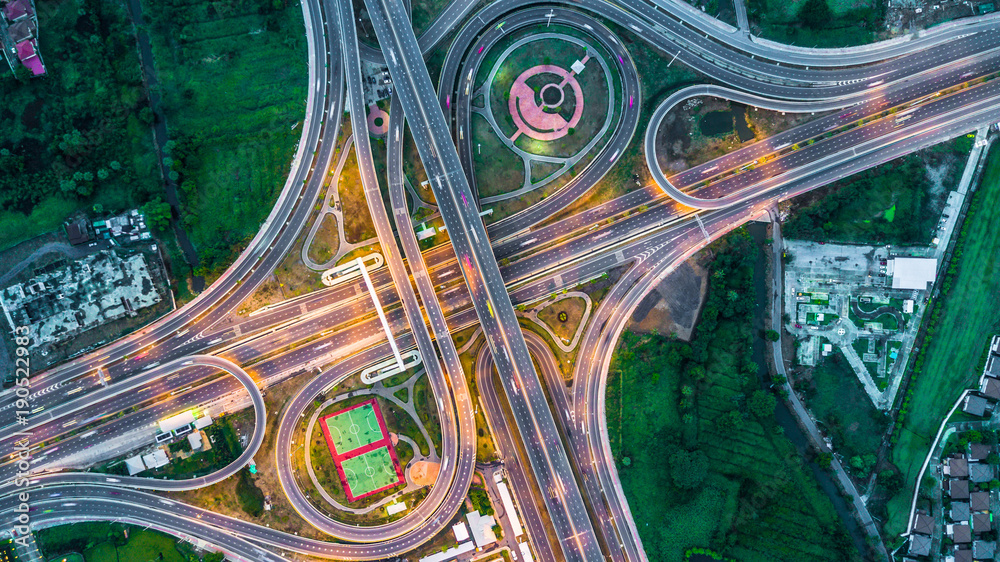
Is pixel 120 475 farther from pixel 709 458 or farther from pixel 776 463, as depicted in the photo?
pixel 776 463

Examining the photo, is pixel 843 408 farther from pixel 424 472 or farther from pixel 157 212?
pixel 157 212

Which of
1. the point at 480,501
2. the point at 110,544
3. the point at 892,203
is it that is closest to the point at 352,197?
the point at 480,501

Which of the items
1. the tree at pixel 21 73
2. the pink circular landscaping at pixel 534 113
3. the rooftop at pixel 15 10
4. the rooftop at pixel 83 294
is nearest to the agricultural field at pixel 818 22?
the pink circular landscaping at pixel 534 113

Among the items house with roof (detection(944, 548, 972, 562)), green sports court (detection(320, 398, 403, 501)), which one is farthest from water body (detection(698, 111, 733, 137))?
house with roof (detection(944, 548, 972, 562))

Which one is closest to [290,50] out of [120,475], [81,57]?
[81,57]

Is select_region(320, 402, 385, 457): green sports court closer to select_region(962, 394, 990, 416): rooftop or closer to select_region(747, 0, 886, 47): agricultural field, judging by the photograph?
select_region(747, 0, 886, 47): agricultural field

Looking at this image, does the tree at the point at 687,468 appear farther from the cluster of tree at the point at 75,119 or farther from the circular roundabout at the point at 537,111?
the cluster of tree at the point at 75,119
